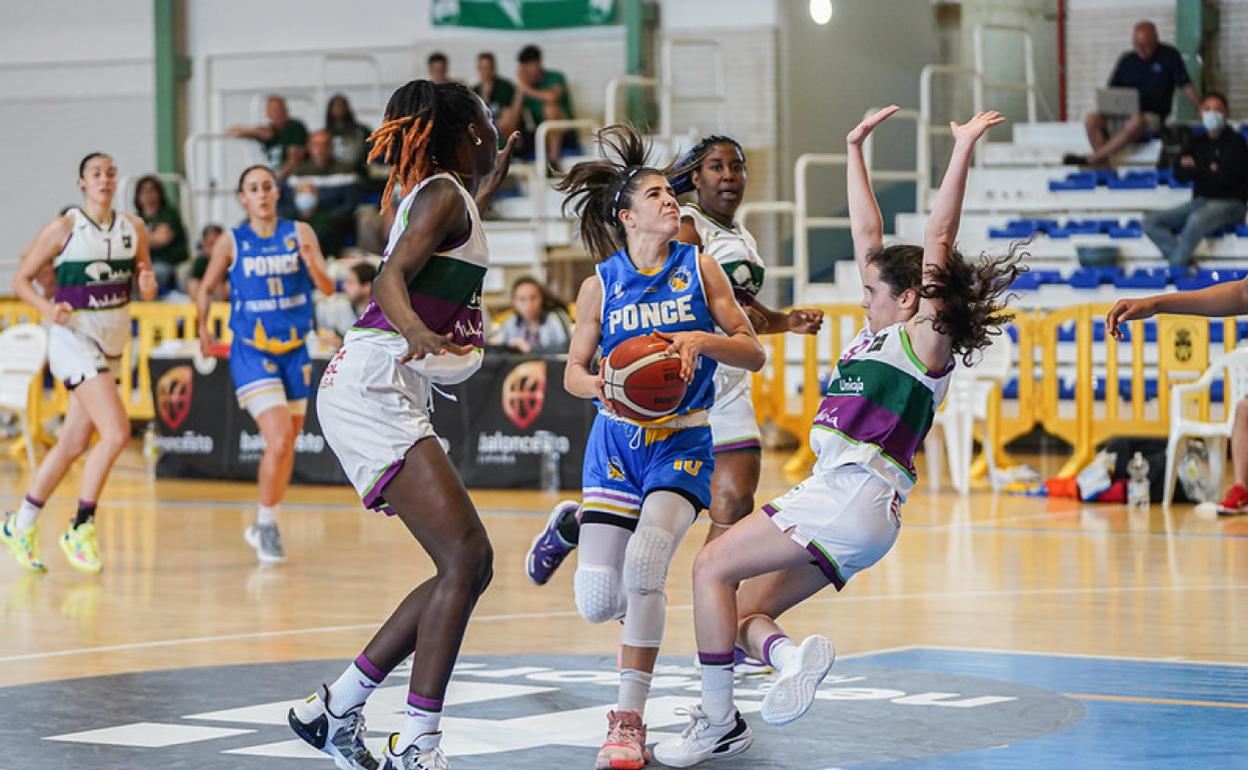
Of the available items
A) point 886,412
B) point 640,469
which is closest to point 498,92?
point 640,469

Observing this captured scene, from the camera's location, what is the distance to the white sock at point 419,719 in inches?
209

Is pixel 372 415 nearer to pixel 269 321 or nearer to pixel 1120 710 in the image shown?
pixel 1120 710

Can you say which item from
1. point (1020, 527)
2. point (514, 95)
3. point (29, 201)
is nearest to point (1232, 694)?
point (1020, 527)

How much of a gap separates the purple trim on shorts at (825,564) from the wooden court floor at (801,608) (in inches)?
24.2

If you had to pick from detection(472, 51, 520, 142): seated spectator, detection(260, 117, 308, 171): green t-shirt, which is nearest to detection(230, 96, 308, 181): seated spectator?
detection(260, 117, 308, 171): green t-shirt

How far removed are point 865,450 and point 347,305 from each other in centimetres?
1135

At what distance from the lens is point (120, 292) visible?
414 inches

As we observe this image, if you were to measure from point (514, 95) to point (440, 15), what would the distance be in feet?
6.99

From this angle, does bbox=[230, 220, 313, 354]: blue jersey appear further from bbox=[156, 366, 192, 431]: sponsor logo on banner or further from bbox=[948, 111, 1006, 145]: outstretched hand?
bbox=[948, 111, 1006, 145]: outstretched hand

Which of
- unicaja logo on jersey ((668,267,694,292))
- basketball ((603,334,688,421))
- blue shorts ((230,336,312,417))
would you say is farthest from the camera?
blue shorts ((230,336,312,417))

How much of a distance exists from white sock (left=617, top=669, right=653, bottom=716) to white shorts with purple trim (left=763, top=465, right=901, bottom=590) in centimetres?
61

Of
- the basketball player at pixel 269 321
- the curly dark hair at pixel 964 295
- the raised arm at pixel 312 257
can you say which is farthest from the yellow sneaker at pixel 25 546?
the curly dark hair at pixel 964 295

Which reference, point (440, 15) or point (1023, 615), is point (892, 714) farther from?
point (440, 15)

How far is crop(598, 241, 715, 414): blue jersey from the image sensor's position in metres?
6.19
